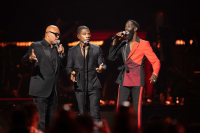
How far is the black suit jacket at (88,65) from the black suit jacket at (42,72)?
281 mm

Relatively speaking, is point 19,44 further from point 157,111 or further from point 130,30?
point 130,30

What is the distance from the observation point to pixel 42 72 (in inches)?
179

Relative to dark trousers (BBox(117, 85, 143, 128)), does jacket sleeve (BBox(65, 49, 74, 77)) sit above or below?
above

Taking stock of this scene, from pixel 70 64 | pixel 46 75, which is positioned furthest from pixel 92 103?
pixel 46 75

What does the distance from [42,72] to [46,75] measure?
7 cm

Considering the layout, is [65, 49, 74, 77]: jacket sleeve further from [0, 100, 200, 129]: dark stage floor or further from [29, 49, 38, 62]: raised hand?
[0, 100, 200, 129]: dark stage floor

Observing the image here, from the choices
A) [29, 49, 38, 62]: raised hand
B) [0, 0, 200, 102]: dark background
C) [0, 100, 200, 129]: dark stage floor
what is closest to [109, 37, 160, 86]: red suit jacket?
[0, 100, 200, 129]: dark stage floor

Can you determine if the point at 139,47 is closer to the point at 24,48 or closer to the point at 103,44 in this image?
the point at 103,44

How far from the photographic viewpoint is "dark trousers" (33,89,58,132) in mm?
4391

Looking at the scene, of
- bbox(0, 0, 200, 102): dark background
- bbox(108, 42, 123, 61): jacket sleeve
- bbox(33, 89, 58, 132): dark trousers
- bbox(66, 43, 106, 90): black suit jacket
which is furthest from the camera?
bbox(0, 0, 200, 102): dark background

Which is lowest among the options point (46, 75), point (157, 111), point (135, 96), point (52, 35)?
point (157, 111)

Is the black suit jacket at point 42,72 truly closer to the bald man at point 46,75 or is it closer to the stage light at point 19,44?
the bald man at point 46,75

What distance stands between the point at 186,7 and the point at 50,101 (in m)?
4.89

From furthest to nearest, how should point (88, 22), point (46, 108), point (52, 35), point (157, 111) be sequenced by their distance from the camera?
point (88, 22)
point (157, 111)
point (52, 35)
point (46, 108)
